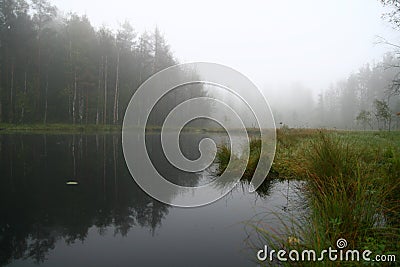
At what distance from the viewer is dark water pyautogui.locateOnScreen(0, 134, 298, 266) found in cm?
178

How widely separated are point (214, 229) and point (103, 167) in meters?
3.72

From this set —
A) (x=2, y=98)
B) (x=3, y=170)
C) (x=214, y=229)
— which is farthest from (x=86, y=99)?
(x=214, y=229)

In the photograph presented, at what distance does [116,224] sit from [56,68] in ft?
84.5

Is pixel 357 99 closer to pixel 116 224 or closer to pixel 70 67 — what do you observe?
pixel 70 67

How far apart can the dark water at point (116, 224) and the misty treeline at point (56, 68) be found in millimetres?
19378

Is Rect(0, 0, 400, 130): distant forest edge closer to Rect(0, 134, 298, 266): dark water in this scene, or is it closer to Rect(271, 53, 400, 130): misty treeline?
Rect(0, 134, 298, 266): dark water

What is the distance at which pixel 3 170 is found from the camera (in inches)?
181

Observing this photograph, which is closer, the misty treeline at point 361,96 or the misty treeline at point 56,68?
the misty treeline at point 56,68

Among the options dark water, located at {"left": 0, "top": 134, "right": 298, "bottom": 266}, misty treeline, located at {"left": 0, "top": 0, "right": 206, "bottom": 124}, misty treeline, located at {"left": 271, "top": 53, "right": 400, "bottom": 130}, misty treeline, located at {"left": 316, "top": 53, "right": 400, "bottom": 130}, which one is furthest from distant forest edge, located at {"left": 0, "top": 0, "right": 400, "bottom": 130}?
misty treeline, located at {"left": 316, "top": 53, "right": 400, "bottom": 130}

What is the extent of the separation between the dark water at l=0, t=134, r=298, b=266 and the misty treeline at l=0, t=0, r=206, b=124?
1938cm

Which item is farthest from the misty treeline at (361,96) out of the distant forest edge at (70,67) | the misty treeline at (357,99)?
the distant forest edge at (70,67)

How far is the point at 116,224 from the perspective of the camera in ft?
7.85

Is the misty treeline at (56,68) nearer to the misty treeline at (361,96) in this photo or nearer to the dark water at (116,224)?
the dark water at (116,224)

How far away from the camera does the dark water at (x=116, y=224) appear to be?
1783 millimetres
